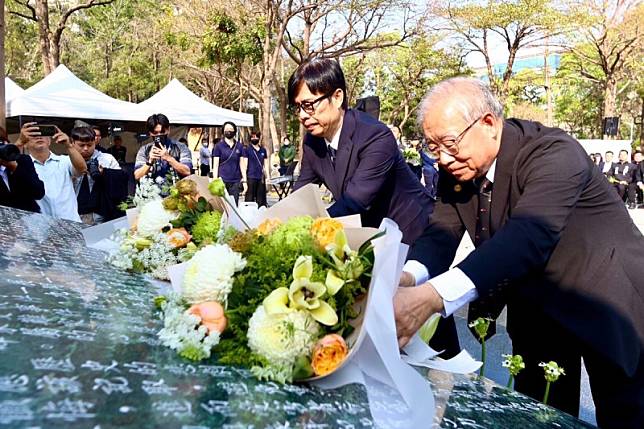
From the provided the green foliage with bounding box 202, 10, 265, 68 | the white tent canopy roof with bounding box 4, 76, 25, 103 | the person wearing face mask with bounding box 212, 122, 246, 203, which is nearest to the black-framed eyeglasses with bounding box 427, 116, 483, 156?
the person wearing face mask with bounding box 212, 122, 246, 203

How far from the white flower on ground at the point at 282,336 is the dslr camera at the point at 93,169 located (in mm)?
3826

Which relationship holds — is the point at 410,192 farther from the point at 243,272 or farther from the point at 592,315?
the point at 243,272

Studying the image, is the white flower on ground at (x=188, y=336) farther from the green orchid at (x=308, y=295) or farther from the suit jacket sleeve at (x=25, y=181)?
the suit jacket sleeve at (x=25, y=181)

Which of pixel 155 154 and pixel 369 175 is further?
pixel 155 154

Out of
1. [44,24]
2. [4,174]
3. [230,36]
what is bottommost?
[4,174]

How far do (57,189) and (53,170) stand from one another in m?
0.14

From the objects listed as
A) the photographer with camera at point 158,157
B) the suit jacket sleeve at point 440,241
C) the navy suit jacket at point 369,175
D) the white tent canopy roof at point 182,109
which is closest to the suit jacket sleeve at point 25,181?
the photographer with camera at point 158,157

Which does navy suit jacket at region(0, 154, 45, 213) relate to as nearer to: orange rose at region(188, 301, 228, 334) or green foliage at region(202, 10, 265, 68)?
→ orange rose at region(188, 301, 228, 334)

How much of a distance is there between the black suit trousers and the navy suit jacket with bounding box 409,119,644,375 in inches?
3.0

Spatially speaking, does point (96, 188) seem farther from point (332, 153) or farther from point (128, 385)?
point (128, 385)

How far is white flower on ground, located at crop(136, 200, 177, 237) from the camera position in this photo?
1996 millimetres

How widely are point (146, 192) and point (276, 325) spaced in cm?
141

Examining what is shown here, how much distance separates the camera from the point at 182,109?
14969mm

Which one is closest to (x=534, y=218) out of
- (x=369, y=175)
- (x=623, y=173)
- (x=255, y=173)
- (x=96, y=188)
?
(x=369, y=175)
